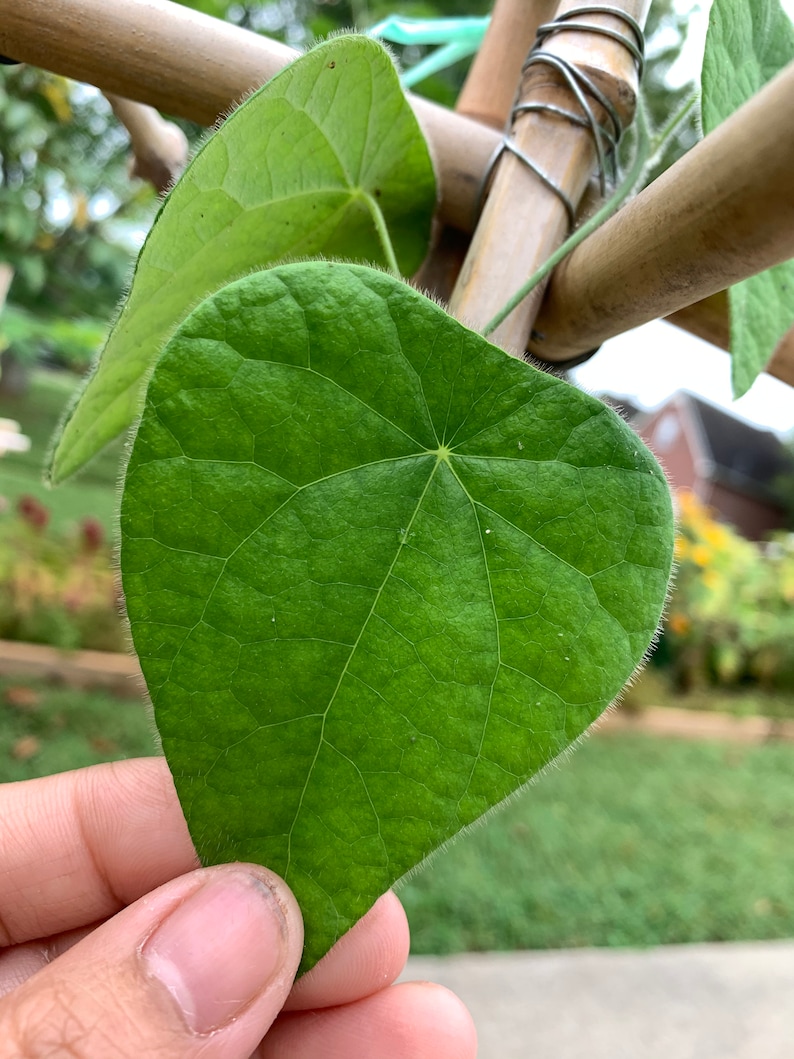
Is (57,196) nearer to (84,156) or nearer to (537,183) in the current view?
(84,156)

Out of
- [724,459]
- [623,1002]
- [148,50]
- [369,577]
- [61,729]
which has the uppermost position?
[724,459]

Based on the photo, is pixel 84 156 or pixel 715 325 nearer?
pixel 715 325

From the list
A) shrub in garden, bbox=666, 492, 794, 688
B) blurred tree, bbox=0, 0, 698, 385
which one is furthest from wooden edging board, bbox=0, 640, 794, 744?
blurred tree, bbox=0, 0, 698, 385

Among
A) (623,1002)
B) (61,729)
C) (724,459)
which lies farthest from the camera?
(724,459)

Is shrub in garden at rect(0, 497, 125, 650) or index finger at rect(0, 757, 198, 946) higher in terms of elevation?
shrub in garden at rect(0, 497, 125, 650)

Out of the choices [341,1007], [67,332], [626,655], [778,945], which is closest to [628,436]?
[626,655]

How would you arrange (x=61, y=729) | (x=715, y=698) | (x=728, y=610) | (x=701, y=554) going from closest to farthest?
(x=61, y=729) < (x=701, y=554) < (x=728, y=610) < (x=715, y=698)

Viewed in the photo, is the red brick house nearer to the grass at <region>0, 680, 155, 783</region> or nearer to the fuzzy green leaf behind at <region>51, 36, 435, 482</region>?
the grass at <region>0, 680, 155, 783</region>

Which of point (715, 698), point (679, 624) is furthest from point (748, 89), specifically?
point (715, 698)
